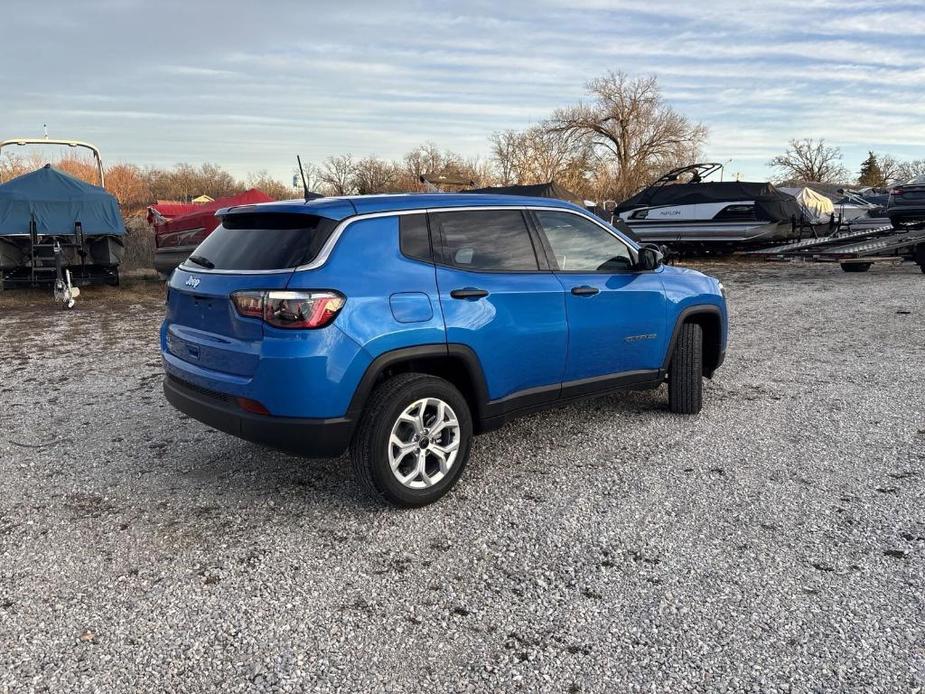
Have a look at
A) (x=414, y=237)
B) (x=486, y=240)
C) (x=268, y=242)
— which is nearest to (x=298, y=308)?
(x=268, y=242)

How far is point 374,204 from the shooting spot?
380 centimetres

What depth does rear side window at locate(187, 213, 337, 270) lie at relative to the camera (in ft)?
11.7

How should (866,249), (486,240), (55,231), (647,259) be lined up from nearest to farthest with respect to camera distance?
(486,240) < (647,259) < (55,231) < (866,249)

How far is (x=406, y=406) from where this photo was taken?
12.1 feet

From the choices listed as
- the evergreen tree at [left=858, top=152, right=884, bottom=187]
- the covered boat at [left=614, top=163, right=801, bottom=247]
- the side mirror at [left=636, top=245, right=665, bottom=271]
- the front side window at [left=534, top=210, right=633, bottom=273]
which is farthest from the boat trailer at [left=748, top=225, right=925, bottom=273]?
the evergreen tree at [left=858, top=152, right=884, bottom=187]

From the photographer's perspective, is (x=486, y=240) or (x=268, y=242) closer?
(x=268, y=242)

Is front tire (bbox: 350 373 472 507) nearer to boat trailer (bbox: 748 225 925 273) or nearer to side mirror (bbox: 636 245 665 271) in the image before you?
side mirror (bbox: 636 245 665 271)

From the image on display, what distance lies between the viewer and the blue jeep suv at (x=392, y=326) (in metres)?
3.45

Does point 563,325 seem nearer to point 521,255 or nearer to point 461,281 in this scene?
point 521,255

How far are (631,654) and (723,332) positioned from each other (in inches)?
141

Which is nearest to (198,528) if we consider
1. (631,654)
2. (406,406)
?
(406,406)

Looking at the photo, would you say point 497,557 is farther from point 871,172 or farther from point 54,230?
point 871,172

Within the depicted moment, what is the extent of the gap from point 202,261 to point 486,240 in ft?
5.29

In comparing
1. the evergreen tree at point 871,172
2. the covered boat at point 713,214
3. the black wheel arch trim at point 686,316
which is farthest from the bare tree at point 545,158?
the evergreen tree at point 871,172
